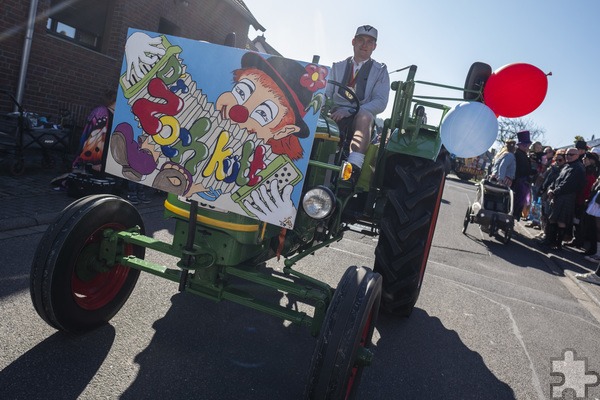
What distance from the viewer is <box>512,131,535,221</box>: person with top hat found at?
921 centimetres

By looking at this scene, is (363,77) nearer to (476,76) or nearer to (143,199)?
(476,76)

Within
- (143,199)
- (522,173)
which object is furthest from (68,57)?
(522,173)

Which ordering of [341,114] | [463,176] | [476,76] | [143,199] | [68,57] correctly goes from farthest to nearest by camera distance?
[463,176], [68,57], [143,199], [476,76], [341,114]

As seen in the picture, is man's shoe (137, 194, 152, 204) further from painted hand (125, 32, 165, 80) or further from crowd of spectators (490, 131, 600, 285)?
crowd of spectators (490, 131, 600, 285)

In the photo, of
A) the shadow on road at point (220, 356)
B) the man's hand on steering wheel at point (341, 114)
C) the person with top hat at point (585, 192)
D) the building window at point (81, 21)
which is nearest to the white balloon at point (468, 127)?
the man's hand on steering wheel at point (341, 114)

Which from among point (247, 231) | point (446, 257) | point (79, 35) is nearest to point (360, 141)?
point (247, 231)

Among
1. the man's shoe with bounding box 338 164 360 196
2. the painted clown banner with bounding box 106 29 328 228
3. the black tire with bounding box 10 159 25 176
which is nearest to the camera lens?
the painted clown banner with bounding box 106 29 328 228

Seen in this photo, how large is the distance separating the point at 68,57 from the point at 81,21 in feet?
3.48

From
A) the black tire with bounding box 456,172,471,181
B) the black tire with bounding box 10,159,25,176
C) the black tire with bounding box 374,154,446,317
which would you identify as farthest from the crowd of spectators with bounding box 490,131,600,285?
the black tire with bounding box 456,172,471,181

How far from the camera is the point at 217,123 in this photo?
221 centimetres

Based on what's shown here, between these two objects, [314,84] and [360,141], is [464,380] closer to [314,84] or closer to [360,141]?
[360,141]

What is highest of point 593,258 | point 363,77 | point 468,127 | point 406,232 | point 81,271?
point 363,77

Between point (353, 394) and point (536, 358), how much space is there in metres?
2.15

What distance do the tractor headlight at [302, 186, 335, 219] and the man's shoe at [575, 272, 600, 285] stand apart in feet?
20.0
